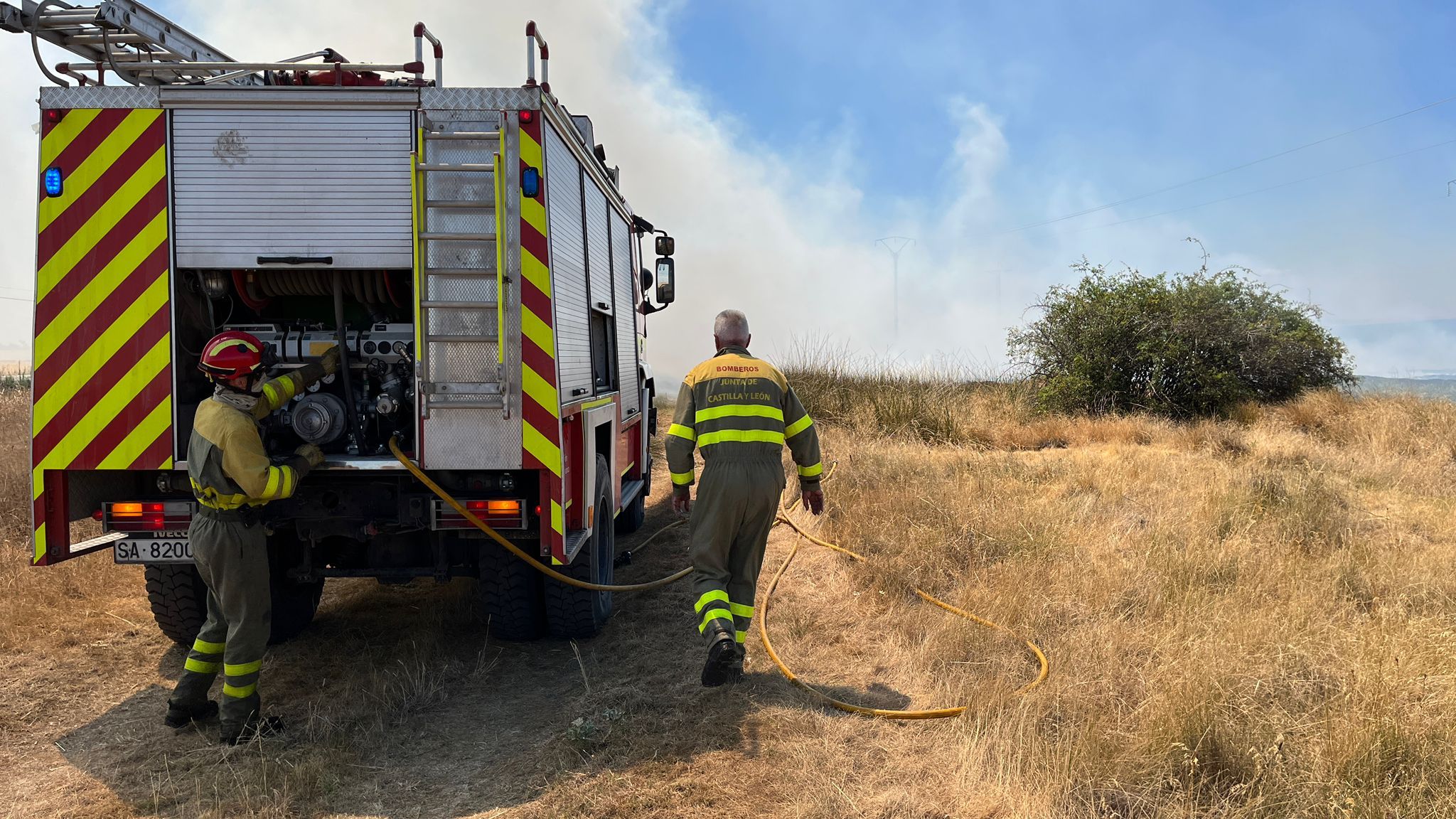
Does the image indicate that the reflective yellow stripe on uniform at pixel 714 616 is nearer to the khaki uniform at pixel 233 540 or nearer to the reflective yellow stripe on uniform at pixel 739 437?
the reflective yellow stripe on uniform at pixel 739 437

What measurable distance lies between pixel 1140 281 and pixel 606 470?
458 inches

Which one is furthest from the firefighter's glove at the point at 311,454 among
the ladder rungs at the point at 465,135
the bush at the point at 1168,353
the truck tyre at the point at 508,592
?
the bush at the point at 1168,353

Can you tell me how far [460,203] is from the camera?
4.07m

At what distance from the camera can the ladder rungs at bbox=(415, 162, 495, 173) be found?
400 cm

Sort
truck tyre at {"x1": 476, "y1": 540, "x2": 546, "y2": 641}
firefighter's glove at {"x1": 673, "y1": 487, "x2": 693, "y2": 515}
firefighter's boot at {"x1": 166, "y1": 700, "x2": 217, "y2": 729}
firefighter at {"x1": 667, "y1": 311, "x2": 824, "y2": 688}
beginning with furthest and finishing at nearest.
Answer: truck tyre at {"x1": 476, "y1": 540, "x2": 546, "y2": 641}
firefighter's glove at {"x1": 673, "y1": 487, "x2": 693, "y2": 515}
firefighter at {"x1": 667, "y1": 311, "x2": 824, "y2": 688}
firefighter's boot at {"x1": 166, "y1": 700, "x2": 217, "y2": 729}

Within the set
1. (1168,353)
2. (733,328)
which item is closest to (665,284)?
(733,328)

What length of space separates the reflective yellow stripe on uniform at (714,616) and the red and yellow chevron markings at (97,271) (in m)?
2.82

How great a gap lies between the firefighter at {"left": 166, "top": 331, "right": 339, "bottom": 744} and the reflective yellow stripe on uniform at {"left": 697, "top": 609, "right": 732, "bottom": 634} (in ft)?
6.31

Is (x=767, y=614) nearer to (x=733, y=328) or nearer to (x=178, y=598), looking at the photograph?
(x=733, y=328)

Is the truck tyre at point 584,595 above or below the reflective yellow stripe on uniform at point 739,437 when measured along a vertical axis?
below

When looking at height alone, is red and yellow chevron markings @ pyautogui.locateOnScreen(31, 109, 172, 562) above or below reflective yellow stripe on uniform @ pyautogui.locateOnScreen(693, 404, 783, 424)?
above

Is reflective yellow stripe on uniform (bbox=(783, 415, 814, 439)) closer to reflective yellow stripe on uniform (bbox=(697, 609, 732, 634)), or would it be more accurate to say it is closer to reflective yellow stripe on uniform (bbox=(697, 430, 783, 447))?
reflective yellow stripe on uniform (bbox=(697, 430, 783, 447))

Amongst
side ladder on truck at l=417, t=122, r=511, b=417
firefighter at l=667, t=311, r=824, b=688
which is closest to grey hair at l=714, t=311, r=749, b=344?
firefighter at l=667, t=311, r=824, b=688

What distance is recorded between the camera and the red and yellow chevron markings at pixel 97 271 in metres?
4.11
